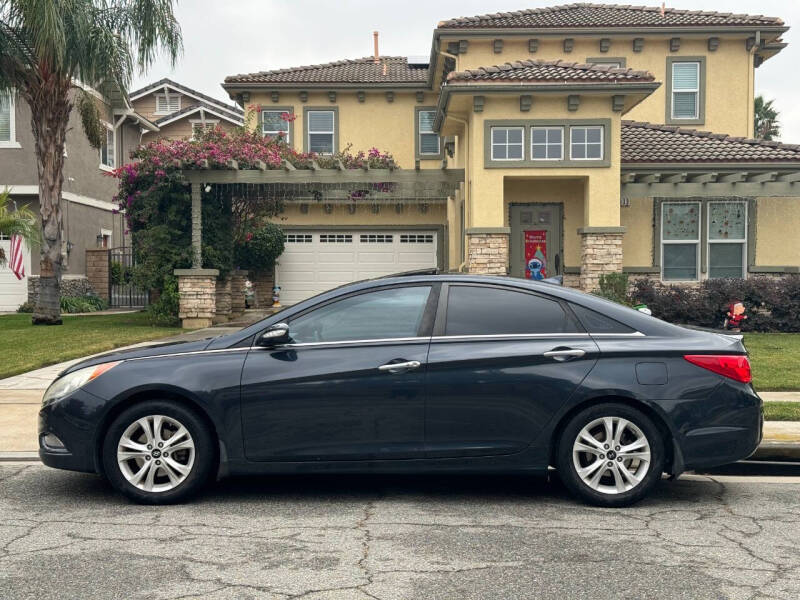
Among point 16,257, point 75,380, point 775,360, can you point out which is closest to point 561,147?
point 775,360

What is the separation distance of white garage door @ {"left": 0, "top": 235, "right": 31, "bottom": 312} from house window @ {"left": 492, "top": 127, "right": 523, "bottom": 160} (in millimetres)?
14346

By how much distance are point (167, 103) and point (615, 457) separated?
36.5m

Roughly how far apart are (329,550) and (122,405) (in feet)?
6.10

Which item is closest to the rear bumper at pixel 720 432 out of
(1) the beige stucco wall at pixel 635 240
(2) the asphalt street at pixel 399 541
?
(2) the asphalt street at pixel 399 541

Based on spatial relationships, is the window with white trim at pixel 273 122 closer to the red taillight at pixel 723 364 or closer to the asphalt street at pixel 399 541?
the asphalt street at pixel 399 541

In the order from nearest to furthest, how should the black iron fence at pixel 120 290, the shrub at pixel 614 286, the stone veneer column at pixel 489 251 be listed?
1. the shrub at pixel 614 286
2. the stone veneer column at pixel 489 251
3. the black iron fence at pixel 120 290

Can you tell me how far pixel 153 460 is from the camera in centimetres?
580

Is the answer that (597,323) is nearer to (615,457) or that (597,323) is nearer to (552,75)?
(615,457)

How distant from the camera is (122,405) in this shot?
19.1ft

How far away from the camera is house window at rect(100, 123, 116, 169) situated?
96.4 ft

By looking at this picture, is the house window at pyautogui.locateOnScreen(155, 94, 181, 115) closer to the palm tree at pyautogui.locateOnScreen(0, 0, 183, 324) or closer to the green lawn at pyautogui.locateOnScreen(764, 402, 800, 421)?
the palm tree at pyautogui.locateOnScreen(0, 0, 183, 324)

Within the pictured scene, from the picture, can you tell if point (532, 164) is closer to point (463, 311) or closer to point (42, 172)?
point (42, 172)

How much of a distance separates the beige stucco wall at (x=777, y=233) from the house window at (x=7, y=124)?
19827mm

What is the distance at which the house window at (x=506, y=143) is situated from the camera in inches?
726
